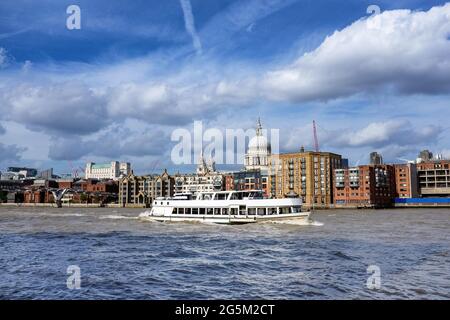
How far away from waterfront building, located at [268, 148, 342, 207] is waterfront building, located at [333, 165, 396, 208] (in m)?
3.99

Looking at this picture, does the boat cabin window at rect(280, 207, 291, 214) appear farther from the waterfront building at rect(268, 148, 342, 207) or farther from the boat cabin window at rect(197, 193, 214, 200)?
the waterfront building at rect(268, 148, 342, 207)

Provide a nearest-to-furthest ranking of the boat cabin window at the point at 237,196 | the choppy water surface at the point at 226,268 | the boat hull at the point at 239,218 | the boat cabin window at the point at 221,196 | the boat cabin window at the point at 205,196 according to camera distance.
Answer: the choppy water surface at the point at 226,268
the boat hull at the point at 239,218
the boat cabin window at the point at 237,196
the boat cabin window at the point at 221,196
the boat cabin window at the point at 205,196

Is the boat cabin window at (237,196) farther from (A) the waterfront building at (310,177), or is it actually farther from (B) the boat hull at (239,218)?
(A) the waterfront building at (310,177)

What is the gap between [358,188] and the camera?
185 m

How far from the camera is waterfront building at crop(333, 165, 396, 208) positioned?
18288cm

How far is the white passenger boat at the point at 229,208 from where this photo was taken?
60469 mm

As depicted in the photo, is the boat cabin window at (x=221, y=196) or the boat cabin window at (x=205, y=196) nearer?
the boat cabin window at (x=221, y=196)

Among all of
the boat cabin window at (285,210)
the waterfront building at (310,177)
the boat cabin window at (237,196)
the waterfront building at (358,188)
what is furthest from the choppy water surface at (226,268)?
the waterfront building at (358,188)

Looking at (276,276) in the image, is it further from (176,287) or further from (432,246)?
(432,246)

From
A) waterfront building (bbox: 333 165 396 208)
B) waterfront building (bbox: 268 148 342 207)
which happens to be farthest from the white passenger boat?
waterfront building (bbox: 333 165 396 208)

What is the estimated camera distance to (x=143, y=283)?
22.3 metres

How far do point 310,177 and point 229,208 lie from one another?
12746cm

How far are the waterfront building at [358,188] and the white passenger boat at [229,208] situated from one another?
125 m
